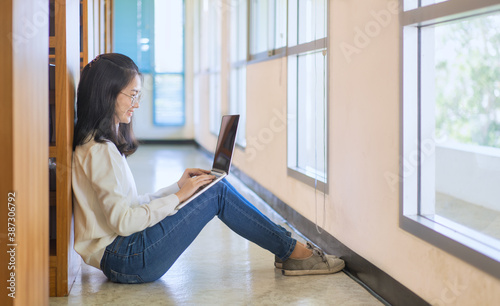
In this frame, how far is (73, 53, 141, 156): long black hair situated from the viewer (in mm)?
2141

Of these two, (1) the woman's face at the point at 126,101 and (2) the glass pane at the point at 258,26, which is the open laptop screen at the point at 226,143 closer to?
(1) the woman's face at the point at 126,101

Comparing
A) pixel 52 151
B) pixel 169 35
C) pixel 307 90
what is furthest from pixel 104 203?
pixel 169 35

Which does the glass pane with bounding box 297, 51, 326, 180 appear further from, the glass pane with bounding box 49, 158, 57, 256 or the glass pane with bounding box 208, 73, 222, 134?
the glass pane with bounding box 208, 73, 222, 134

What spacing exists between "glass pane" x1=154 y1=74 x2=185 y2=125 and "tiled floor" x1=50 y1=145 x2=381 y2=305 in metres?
7.20

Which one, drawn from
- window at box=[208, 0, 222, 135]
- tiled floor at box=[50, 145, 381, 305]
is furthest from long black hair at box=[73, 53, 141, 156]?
window at box=[208, 0, 222, 135]

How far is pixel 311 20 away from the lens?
3.23m

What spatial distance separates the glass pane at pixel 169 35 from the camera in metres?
10.0

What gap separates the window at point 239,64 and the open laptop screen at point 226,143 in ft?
9.59

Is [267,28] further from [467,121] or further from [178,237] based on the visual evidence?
[178,237]

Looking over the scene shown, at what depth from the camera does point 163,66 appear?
10.1m

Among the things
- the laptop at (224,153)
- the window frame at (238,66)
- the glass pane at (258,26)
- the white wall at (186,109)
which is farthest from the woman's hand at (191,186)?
the white wall at (186,109)

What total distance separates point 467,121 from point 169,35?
6698mm

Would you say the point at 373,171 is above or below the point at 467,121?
below

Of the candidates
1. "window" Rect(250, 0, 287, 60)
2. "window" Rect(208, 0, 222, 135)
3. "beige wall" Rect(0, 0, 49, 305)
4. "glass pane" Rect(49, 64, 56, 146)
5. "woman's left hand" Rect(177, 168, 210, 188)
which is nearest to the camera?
"beige wall" Rect(0, 0, 49, 305)
